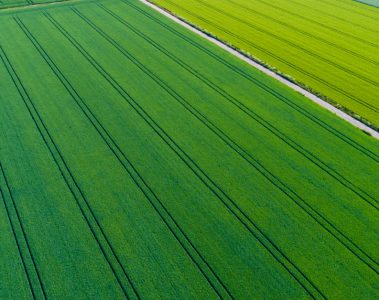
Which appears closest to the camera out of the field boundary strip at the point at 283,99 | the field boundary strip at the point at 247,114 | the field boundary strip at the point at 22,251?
the field boundary strip at the point at 22,251

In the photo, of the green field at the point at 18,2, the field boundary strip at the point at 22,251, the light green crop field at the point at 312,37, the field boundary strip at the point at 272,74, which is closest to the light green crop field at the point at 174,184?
the field boundary strip at the point at 22,251

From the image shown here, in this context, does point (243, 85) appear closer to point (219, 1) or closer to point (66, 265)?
point (66, 265)

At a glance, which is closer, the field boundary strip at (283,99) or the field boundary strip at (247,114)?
the field boundary strip at (247,114)

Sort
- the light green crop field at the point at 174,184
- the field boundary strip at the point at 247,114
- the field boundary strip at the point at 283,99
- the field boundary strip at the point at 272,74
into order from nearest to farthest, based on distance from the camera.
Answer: the light green crop field at the point at 174,184
the field boundary strip at the point at 247,114
the field boundary strip at the point at 283,99
the field boundary strip at the point at 272,74

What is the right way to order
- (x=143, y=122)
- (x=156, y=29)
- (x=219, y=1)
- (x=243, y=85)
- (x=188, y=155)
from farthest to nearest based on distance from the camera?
(x=219, y=1), (x=156, y=29), (x=243, y=85), (x=143, y=122), (x=188, y=155)

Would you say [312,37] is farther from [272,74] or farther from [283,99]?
[283,99]

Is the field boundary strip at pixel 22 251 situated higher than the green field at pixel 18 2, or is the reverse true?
the green field at pixel 18 2

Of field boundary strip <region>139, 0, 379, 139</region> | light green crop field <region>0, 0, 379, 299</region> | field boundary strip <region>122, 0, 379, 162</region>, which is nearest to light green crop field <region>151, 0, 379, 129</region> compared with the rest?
field boundary strip <region>139, 0, 379, 139</region>

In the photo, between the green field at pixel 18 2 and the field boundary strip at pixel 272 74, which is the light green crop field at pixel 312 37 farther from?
the green field at pixel 18 2

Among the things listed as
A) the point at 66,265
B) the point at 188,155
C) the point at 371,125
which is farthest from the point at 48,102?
the point at 371,125
